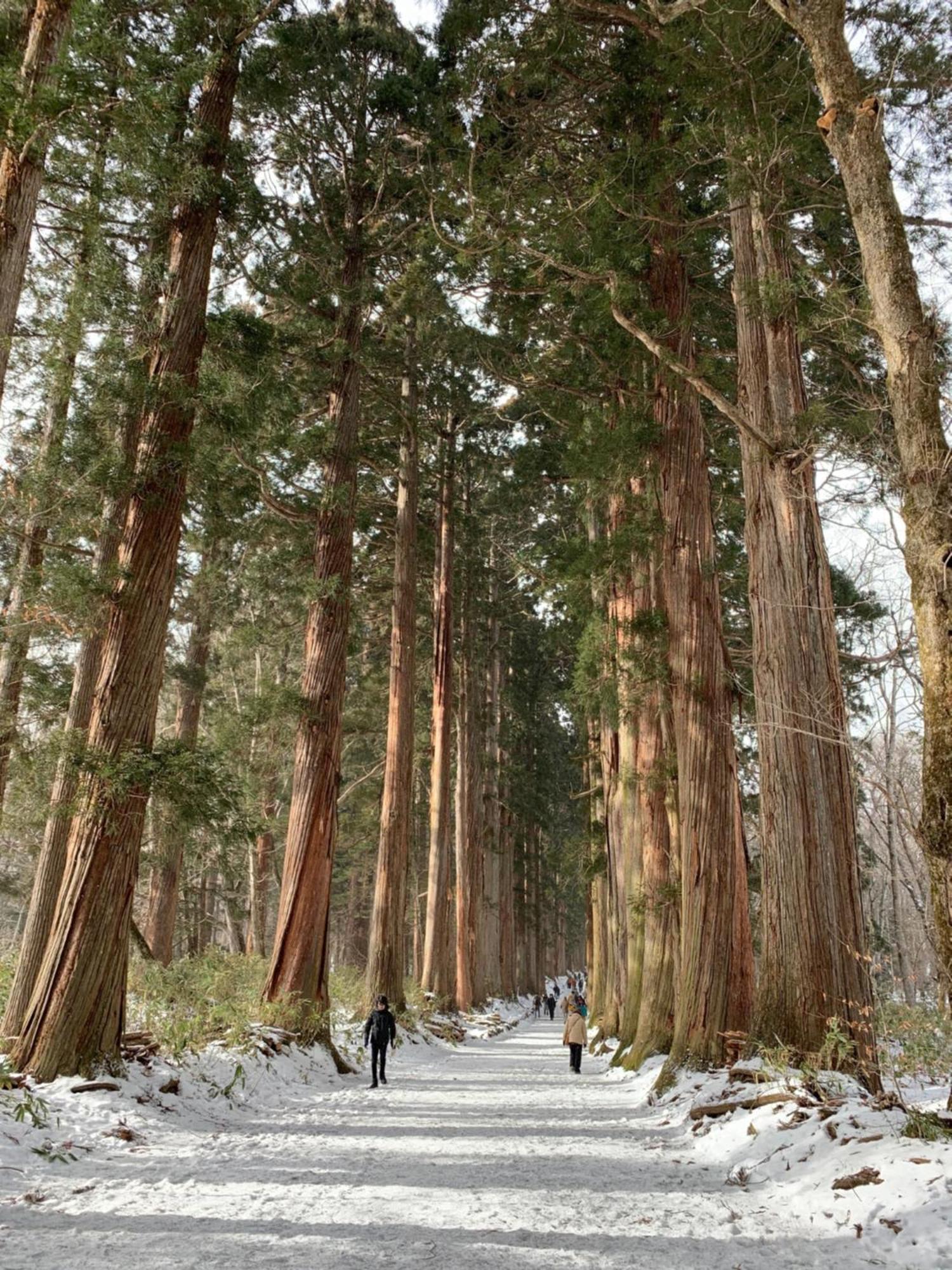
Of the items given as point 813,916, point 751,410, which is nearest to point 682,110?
point 751,410

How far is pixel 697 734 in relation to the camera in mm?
9016

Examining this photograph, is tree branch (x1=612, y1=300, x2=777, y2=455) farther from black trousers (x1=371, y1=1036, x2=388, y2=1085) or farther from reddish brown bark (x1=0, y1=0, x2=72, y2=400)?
black trousers (x1=371, y1=1036, x2=388, y2=1085)

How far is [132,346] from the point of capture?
7.75 m

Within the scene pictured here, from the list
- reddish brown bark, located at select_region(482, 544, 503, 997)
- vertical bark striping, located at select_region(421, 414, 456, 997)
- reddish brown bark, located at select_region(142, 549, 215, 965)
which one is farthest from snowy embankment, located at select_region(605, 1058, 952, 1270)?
reddish brown bark, located at select_region(482, 544, 503, 997)

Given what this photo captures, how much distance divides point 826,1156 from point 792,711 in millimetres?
3176

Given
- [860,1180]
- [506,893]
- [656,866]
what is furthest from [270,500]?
[506,893]

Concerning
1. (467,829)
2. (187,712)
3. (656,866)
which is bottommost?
(656,866)

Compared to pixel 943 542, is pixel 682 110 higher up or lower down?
higher up

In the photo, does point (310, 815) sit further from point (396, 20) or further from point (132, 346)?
point (396, 20)

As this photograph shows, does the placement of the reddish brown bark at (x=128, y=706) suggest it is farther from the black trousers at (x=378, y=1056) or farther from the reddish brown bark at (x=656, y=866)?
the reddish brown bark at (x=656, y=866)

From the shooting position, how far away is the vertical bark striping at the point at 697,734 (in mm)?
8125

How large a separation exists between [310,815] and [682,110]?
9.55 meters

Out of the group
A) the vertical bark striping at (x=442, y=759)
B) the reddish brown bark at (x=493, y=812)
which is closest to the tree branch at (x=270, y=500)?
the vertical bark striping at (x=442, y=759)

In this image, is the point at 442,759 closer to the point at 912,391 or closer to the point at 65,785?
the point at 65,785
